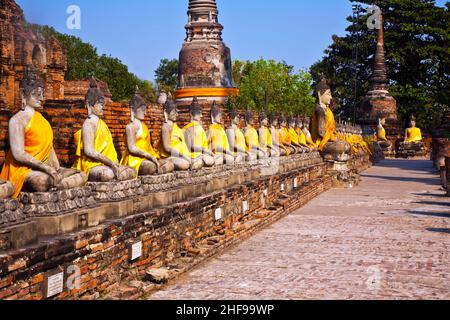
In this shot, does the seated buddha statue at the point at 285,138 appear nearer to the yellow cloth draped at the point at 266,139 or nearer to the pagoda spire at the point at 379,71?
the yellow cloth draped at the point at 266,139

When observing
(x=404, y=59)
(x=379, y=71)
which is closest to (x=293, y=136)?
(x=379, y=71)

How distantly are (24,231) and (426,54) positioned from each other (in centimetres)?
4256

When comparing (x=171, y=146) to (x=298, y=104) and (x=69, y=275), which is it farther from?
(x=298, y=104)

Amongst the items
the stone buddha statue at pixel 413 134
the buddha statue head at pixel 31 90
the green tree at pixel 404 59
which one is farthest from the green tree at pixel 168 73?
the buddha statue head at pixel 31 90

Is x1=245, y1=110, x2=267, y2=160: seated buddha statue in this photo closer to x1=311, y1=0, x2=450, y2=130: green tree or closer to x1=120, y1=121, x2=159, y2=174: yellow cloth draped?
x1=120, y1=121, x2=159, y2=174: yellow cloth draped

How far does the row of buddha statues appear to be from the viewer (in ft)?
17.7

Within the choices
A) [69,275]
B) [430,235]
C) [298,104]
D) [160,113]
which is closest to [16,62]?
[160,113]

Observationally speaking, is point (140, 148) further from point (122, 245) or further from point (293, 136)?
point (293, 136)

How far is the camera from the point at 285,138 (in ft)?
50.5

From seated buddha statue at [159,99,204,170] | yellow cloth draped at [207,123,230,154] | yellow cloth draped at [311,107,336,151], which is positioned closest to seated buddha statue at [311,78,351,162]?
yellow cloth draped at [311,107,336,151]

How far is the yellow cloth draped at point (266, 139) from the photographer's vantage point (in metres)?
13.4

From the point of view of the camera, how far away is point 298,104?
3309 centimetres

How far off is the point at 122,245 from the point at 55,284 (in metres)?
1.17

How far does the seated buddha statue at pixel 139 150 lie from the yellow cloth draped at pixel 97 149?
0.50m
